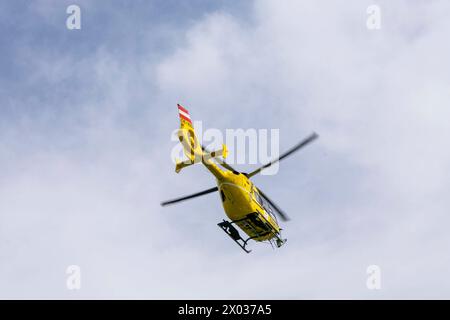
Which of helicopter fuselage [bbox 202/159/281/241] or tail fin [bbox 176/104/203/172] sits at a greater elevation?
tail fin [bbox 176/104/203/172]

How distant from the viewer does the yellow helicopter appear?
49.7m

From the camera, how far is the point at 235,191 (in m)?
51.1

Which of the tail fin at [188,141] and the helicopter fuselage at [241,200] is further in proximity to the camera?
the helicopter fuselage at [241,200]

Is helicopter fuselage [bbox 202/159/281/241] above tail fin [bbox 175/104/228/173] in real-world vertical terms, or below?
below

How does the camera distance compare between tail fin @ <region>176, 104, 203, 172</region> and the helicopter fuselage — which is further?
the helicopter fuselage

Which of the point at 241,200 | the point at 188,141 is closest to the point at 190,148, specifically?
the point at 188,141

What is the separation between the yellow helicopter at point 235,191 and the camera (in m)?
49.7

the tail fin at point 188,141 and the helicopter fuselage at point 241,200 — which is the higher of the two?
the tail fin at point 188,141

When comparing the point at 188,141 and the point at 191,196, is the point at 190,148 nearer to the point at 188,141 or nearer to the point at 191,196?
the point at 188,141
